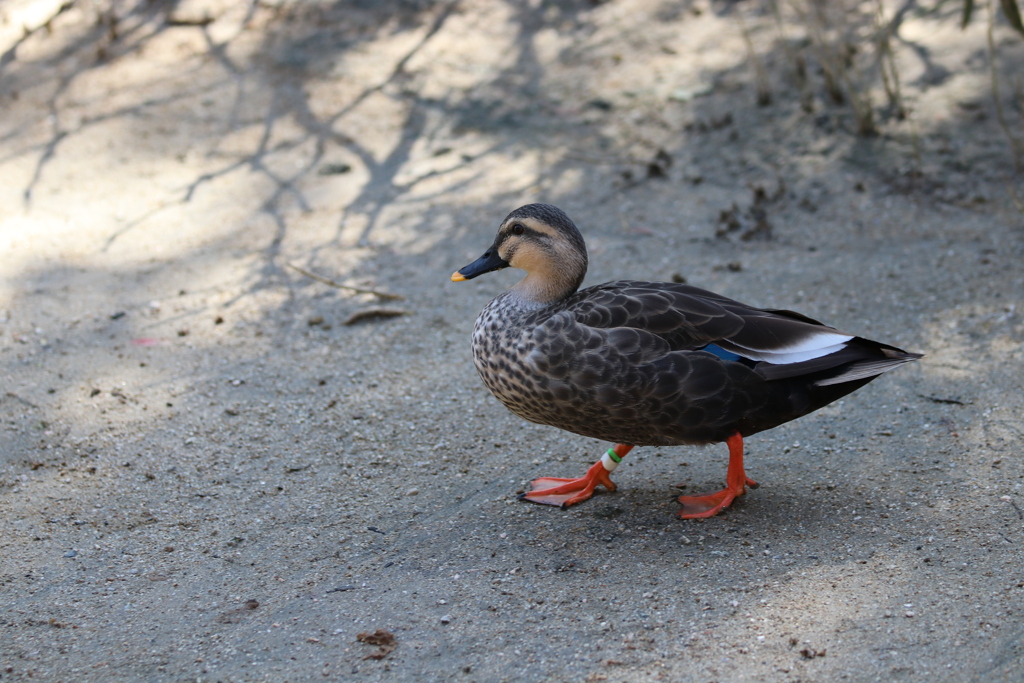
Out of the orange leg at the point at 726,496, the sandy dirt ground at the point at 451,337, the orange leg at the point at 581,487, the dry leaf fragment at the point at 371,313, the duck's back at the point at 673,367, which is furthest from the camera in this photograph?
the dry leaf fragment at the point at 371,313

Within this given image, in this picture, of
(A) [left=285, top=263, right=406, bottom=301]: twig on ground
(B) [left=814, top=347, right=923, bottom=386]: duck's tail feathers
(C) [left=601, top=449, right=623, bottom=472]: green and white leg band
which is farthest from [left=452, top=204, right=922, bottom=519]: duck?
(A) [left=285, top=263, right=406, bottom=301]: twig on ground

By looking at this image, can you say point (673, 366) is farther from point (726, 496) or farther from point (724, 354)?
point (726, 496)

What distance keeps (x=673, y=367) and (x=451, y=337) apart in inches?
85.7

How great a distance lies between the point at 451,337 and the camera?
524 centimetres

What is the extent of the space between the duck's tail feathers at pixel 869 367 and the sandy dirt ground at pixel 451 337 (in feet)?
1.75

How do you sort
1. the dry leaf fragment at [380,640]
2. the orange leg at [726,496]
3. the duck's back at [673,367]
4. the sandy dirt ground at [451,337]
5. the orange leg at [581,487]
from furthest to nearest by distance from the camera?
the orange leg at [581,487], the orange leg at [726,496], the duck's back at [673,367], the sandy dirt ground at [451,337], the dry leaf fragment at [380,640]

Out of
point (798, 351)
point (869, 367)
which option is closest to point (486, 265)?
point (798, 351)

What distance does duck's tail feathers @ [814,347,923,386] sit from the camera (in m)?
3.28

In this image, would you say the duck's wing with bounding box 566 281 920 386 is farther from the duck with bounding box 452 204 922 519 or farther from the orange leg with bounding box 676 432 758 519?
the orange leg with bounding box 676 432 758 519

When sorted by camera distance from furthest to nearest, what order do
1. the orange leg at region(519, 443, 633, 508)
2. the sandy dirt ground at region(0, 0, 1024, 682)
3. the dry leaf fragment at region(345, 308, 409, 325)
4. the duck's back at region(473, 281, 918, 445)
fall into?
the dry leaf fragment at region(345, 308, 409, 325) → the orange leg at region(519, 443, 633, 508) → the duck's back at region(473, 281, 918, 445) → the sandy dirt ground at region(0, 0, 1024, 682)

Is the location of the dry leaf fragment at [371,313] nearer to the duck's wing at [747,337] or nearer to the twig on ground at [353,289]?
the twig on ground at [353,289]

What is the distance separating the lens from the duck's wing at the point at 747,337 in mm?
3311

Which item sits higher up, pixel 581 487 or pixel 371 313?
pixel 371 313

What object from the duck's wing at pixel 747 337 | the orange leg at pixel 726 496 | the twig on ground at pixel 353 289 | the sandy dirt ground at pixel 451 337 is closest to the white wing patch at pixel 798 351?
the duck's wing at pixel 747 337
